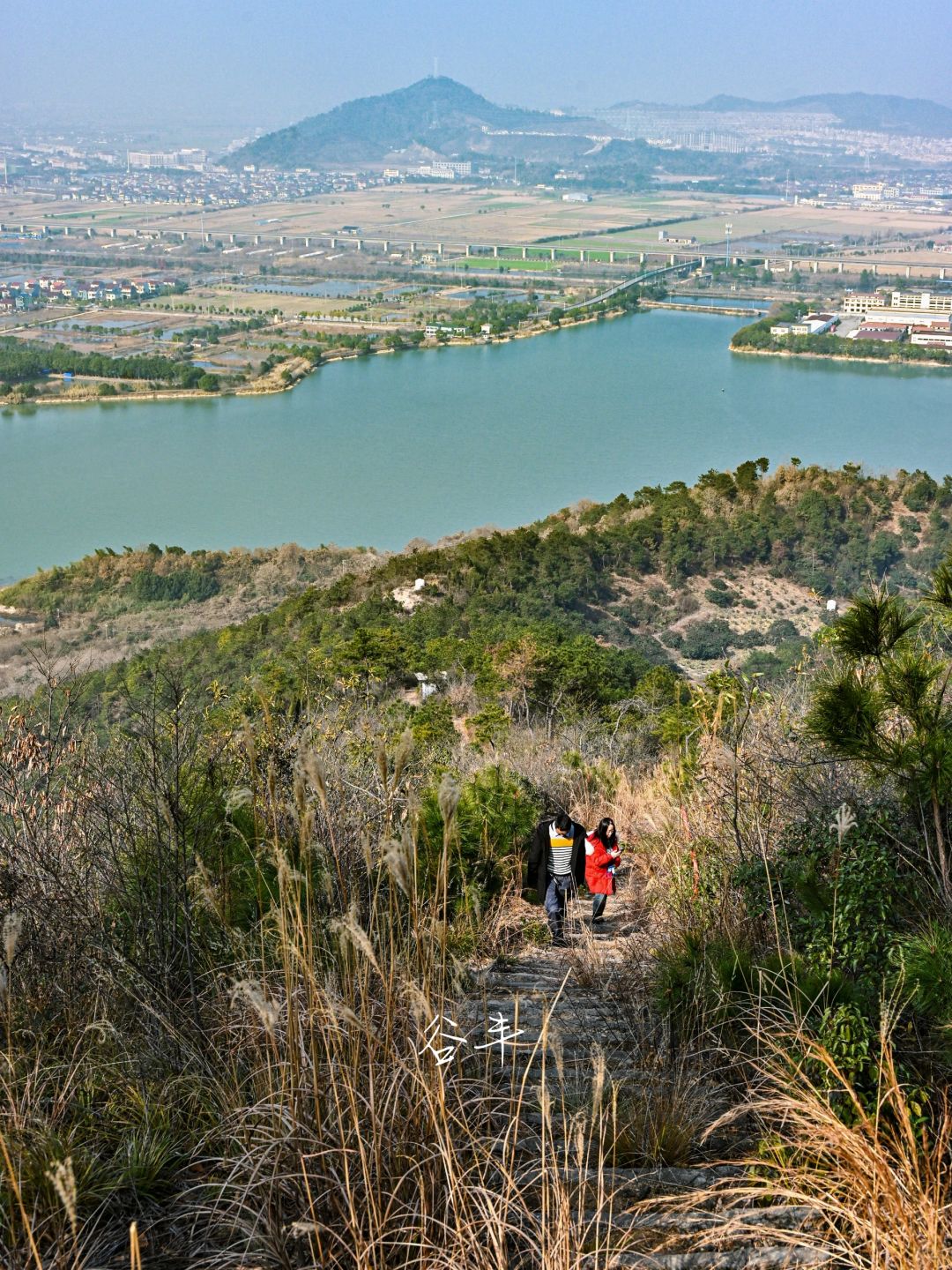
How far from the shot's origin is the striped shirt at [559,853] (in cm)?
243

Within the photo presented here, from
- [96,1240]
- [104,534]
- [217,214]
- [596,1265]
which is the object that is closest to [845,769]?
[596,1265]

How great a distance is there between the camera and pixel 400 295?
38.7m

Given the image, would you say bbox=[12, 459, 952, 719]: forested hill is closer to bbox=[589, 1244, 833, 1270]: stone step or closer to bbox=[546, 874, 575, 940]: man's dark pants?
bbox=[546, 874, 575, 940]: man's dark pants

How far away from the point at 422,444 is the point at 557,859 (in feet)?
61.3

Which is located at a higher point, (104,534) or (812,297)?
(812,297)

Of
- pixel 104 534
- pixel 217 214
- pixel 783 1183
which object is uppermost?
pixel 217 214

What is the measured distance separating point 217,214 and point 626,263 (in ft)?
103

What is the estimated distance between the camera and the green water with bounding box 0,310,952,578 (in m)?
17.1

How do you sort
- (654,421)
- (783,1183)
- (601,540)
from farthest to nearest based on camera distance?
(654,421), (601,540), (783,1183)

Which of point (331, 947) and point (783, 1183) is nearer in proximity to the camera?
point (783, 1183)

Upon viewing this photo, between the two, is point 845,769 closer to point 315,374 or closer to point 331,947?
point 331,947

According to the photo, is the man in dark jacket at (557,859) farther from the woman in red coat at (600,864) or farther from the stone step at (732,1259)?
the stone step at (732,1259)

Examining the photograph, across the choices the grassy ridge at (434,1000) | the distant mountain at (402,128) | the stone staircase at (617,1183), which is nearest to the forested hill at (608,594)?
the grassy ridge at (434,1000)

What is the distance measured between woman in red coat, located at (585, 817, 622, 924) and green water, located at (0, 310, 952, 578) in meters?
13.8
